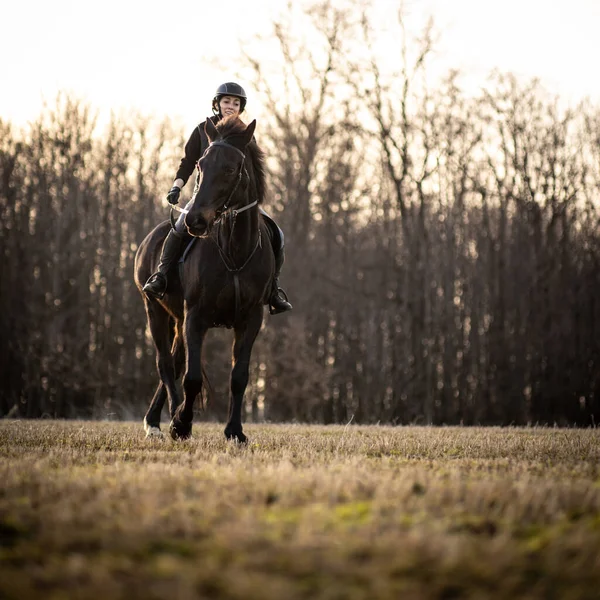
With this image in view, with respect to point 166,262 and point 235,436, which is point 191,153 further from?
point 235,436

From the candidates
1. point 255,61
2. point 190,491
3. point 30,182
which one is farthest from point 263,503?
point 255,61

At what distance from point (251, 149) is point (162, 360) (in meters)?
3.23

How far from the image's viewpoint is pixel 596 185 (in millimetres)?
24453

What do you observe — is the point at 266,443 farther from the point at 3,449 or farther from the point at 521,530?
the point at 521,530

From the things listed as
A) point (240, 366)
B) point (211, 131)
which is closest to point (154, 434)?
point (240, 366)

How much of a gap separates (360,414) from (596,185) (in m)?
9.47

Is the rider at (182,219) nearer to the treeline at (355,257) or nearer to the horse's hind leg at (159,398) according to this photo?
the horse's hind leg at (159,398)

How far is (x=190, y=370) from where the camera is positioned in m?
8.30

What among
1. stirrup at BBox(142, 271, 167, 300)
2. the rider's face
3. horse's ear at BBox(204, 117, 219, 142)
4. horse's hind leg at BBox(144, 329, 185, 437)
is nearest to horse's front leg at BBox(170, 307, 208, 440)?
stirrup at BBox(142, 271, 167, 300)

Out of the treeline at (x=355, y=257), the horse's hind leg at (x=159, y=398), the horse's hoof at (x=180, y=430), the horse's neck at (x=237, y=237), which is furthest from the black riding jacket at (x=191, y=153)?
the treeline at (x=355, y=257)

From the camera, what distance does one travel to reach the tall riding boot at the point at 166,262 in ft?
29.9

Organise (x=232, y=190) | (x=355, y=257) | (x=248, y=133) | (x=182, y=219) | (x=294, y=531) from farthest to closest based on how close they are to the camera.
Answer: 1. (x=355, y=257)
2. (x=182, y=219)
3. (x=248, y=133)
4. (x=232, y=190)
5. (x=294, y=531)

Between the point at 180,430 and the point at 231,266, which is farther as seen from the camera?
the point at 180,430

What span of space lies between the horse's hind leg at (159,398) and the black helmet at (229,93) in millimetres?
2851
